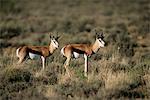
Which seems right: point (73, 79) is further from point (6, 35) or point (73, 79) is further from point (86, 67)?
point (6, 35)

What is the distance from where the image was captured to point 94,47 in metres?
15.1

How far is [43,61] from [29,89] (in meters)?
2.74

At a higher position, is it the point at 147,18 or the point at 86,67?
the point at 147,18

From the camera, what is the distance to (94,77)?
535 inches

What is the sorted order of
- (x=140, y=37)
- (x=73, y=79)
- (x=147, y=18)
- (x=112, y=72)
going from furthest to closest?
(x=147, y=18) < (x=140, y=37) < (x=112, y=72) < (x=73, y=79)

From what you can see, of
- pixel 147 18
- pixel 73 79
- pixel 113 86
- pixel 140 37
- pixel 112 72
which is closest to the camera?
pixel 113 86

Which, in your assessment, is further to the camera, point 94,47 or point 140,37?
point 140,37

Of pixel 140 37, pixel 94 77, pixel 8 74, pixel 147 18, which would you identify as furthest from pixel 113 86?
pixel 147 18

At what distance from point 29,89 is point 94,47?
334cm

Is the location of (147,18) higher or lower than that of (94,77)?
higher

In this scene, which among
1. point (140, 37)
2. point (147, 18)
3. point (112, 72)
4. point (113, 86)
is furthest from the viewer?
point (147, 18)

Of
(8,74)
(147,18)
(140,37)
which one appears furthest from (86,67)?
(147,18)

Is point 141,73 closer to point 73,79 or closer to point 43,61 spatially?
point 73,79

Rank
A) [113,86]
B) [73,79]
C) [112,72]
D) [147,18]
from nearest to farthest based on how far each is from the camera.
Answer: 1. [113,86]
2. [73,79]
3. [112,72]
4. [147,18]
